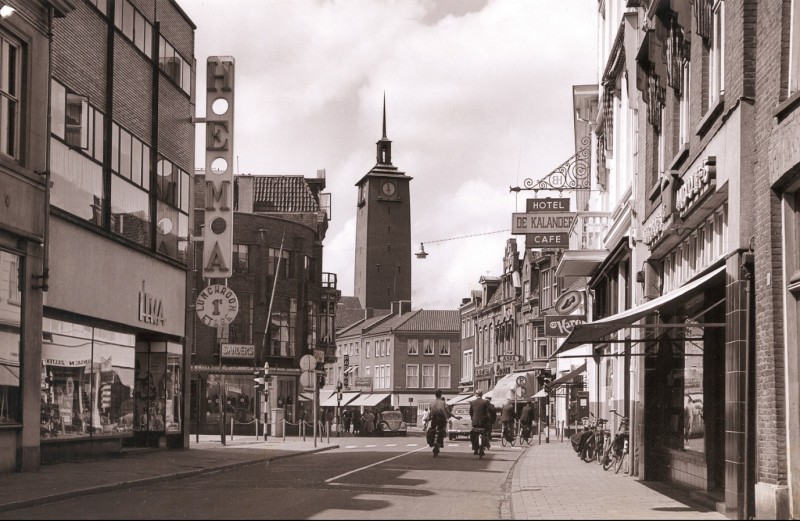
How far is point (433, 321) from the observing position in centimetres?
12006

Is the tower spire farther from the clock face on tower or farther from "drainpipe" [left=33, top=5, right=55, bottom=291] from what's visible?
"drainpipe" [left=33, top=5, right=55, bottom=291]

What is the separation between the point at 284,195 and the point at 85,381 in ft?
185

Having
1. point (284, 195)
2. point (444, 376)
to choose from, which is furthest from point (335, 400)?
point (444, 376)

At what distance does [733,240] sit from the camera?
13758mm

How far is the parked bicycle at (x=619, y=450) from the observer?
22828 millimetres

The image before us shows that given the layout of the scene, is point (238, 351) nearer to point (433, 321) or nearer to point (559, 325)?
point (559, 325)

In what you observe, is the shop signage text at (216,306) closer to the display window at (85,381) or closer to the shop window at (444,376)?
the display window at (85,381)

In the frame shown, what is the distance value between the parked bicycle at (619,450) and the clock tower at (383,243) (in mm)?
111394

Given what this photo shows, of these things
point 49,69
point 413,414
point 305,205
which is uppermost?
point 305,205

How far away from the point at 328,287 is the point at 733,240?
67.6m

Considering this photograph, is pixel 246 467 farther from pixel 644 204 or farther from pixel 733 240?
pixel 733 240

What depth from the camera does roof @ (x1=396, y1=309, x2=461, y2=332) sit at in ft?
389

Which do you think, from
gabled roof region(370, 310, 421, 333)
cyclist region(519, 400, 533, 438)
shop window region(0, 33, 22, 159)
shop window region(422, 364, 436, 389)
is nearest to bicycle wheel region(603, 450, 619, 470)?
shop window region(0, 33, 22, 159)

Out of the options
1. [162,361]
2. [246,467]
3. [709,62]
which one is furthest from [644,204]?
[162,361]
